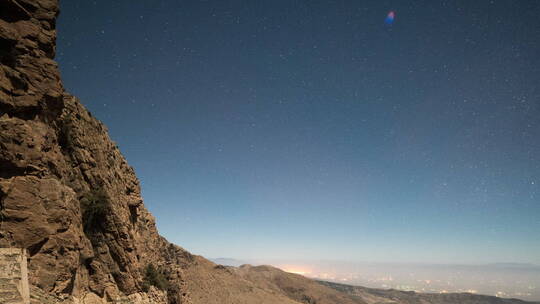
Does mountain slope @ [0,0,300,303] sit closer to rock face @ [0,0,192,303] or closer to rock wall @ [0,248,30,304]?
rock face @ [0,0,192,303]

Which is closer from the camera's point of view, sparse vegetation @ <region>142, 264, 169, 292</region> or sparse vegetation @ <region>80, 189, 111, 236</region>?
sparse vegetation @ <region>80, 189, 111, 236</region>

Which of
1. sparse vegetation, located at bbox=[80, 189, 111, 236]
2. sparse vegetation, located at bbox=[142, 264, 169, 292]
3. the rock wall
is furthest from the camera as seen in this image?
sparse vegetation, located at bbox=[142, 264, 169, 292]

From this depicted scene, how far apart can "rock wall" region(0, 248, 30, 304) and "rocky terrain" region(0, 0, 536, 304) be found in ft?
4.94

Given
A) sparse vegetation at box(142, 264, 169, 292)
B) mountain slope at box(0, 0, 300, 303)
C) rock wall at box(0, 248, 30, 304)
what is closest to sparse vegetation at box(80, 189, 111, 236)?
mountain slope at box(0, 0, 300, 303)

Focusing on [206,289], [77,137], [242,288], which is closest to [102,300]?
[77,137]

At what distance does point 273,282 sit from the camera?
500 ft

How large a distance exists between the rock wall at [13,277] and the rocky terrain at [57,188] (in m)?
1.51

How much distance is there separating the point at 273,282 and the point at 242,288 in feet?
213

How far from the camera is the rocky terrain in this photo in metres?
12.7

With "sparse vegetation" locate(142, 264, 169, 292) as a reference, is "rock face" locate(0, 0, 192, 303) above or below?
above

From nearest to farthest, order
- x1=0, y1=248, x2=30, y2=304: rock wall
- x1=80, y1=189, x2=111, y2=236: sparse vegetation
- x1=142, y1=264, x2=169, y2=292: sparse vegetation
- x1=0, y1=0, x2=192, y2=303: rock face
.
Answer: x1=0, y1=248, x2=30, y2=304: rock wall
x1=0, y1=0, x2=192, y2=303: rock face
x1=80, y1=189, x2=111, y2=236: sparse vegetation
x1=142, y1=264, x2=169, y2=292: sparse vegetation

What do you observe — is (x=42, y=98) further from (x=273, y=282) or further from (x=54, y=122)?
(x=273, y=282)

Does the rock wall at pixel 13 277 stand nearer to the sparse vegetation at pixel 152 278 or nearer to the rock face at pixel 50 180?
the rock face at pixel 50 180

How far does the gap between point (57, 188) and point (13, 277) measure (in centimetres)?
517
